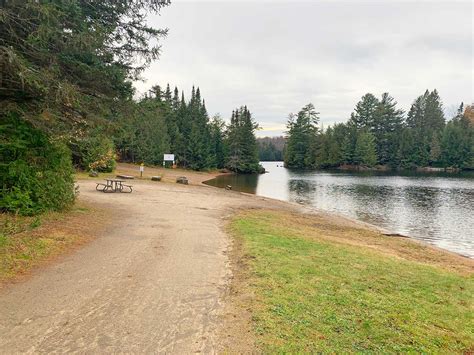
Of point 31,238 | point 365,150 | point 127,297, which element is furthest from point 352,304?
point 365,150

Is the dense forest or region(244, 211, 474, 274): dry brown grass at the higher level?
the dense forest

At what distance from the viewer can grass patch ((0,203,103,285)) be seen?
6.69 metres

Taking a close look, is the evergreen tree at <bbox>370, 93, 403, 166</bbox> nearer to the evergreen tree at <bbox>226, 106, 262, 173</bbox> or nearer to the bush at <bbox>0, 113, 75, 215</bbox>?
the evergreen tree at <bbox>226, 106, 262, 173</bbox>

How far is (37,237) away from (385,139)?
96161 millimetres

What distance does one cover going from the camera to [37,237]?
819cm

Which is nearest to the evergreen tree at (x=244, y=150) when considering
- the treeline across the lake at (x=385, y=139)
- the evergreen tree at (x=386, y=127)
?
the treeline across the lake at (x=385, y=139)

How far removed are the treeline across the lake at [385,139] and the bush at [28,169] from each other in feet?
278

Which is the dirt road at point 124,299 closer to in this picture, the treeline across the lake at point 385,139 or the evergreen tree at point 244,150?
the evergreen tree at point 244,150

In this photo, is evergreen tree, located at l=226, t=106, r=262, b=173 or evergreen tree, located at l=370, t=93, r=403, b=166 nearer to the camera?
evergreen tree, located at l=226, t=106, r=262, b=173

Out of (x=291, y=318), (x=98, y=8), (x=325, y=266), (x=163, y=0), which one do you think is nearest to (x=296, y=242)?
(x=325, y=266)

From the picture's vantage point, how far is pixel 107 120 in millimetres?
10125

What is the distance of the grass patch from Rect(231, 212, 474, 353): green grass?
4.30 metres

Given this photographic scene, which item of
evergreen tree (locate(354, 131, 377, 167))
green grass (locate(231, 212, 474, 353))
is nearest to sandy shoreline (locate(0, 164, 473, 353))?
green grass (locate(231, 212, 474, 353))

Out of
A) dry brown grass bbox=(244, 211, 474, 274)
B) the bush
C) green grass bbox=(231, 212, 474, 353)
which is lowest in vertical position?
dry brown grass bbox=(244, 211, 474, 274)
